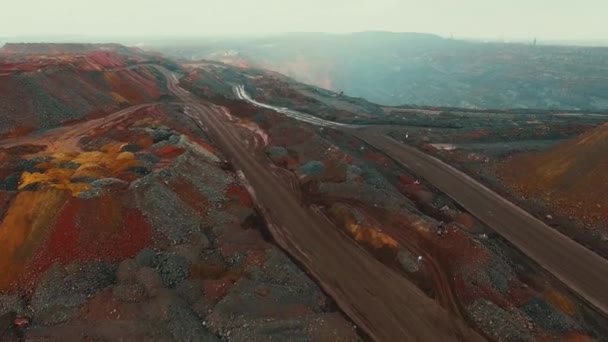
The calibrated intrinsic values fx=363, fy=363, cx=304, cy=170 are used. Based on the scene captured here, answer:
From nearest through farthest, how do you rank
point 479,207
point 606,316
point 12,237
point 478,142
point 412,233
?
point 606,316 → point 12,237 → point 412,233 → point 479,207 → point 478,142

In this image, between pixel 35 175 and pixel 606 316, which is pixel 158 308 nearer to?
pixel 35 175

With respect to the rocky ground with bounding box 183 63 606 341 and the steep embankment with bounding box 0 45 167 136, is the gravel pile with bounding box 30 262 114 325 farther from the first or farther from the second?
the steep embankment with bounding box 0 45 167 136

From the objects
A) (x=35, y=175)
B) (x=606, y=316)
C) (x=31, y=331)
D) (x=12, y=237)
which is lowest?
(x=606, y=316)

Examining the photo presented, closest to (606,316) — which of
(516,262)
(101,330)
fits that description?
(516,262)

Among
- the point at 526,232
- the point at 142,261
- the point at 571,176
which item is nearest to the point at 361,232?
the point at 526,232

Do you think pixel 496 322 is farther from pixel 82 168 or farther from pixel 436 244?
pixel 82 168

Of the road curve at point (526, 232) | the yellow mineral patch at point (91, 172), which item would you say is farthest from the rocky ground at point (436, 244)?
the yellow mineral patch at point (91, 172)
